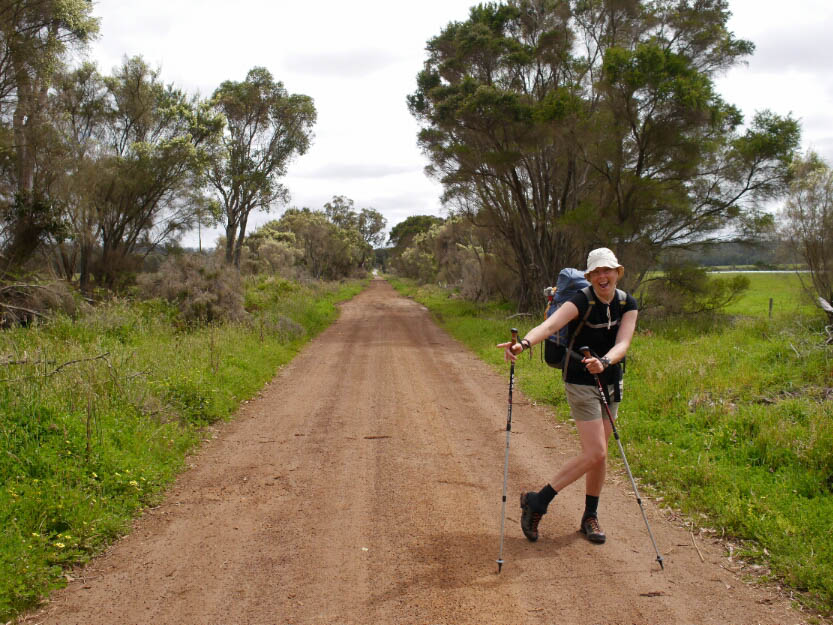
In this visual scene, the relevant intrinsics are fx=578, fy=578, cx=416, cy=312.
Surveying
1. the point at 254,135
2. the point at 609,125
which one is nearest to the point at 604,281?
the point at 609,125

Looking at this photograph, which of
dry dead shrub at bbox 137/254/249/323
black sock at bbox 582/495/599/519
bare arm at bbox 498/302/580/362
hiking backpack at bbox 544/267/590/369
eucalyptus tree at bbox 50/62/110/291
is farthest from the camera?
eucalyptus tree at bbox 50/62/110/291

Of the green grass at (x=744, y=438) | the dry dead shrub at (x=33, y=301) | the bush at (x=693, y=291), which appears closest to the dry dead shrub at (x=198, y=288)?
the dry dead shrub at (x=33, y=301)

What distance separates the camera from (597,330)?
4254mm

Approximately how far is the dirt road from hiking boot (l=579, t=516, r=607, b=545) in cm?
7

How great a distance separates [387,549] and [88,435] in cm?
321

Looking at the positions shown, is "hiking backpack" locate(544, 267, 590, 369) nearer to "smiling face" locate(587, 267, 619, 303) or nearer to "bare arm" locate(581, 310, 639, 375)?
"smiling face" locate(587, 267, 619, 303)

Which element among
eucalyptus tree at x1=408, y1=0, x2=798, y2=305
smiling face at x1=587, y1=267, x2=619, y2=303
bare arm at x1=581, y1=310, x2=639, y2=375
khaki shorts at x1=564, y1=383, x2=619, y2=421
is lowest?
khaki shorts at x1=564, y1=383, x2=619, y2=421

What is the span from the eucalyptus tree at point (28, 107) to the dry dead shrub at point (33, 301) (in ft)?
5.31

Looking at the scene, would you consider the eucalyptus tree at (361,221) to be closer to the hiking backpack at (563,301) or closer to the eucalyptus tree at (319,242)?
the eucalyptus tree at (319,242)

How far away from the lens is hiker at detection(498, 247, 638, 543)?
13.6ft

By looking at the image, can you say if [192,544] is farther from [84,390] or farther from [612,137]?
[612,137]

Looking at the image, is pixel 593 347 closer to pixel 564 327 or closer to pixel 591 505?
pixel 564 327

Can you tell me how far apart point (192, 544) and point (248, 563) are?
64cm

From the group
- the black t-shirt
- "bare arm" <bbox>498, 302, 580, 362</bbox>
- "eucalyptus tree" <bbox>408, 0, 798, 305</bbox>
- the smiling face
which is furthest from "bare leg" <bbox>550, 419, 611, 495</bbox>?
"eucalyptus tree" <bbox>408, 0, 798, 305</bbox>
